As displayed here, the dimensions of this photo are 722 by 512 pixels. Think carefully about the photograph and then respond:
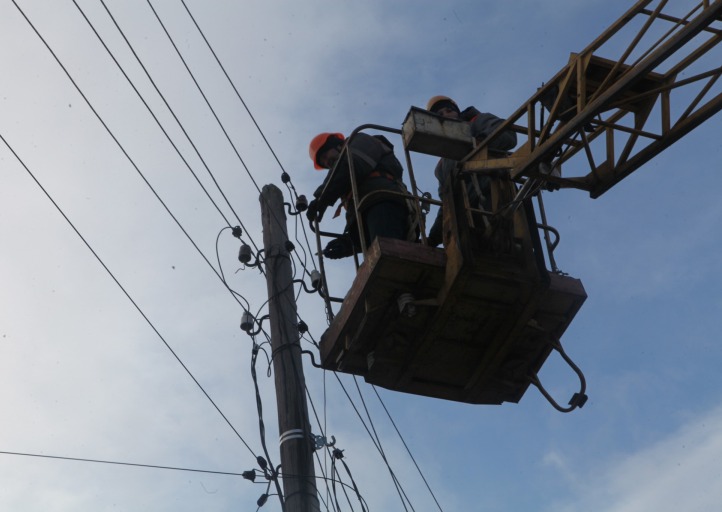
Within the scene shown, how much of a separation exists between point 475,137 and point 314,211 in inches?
72.8

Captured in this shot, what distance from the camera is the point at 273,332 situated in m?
10.8

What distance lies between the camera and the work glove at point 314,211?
12.0 m

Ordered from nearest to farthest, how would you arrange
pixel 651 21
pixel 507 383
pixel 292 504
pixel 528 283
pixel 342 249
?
pixel 651 21, pixel 292 504, pixel 528 283, pixel 507 383, pixel 342 249

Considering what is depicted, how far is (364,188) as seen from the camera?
1156 cm

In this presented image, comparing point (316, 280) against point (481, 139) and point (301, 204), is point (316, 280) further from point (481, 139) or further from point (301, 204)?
point (481, 139)

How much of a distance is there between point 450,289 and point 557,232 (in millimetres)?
1285

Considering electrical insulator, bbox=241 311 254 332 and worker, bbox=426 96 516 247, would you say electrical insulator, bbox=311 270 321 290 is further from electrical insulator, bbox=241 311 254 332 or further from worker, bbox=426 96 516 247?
worker, bbox=426 96 516 247

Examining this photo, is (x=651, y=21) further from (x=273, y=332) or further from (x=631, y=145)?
(x=273, y=332)

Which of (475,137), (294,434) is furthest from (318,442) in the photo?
(475,137)

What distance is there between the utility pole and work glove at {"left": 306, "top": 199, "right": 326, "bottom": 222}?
1.08ft

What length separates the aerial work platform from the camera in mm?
10422

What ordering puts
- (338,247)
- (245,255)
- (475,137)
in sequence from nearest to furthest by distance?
(475,137) < (245,255) < (338,247)

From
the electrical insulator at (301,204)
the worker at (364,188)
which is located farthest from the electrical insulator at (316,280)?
the electrical insulator at (301,204)

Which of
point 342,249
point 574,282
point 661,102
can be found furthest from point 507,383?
point 661,102
